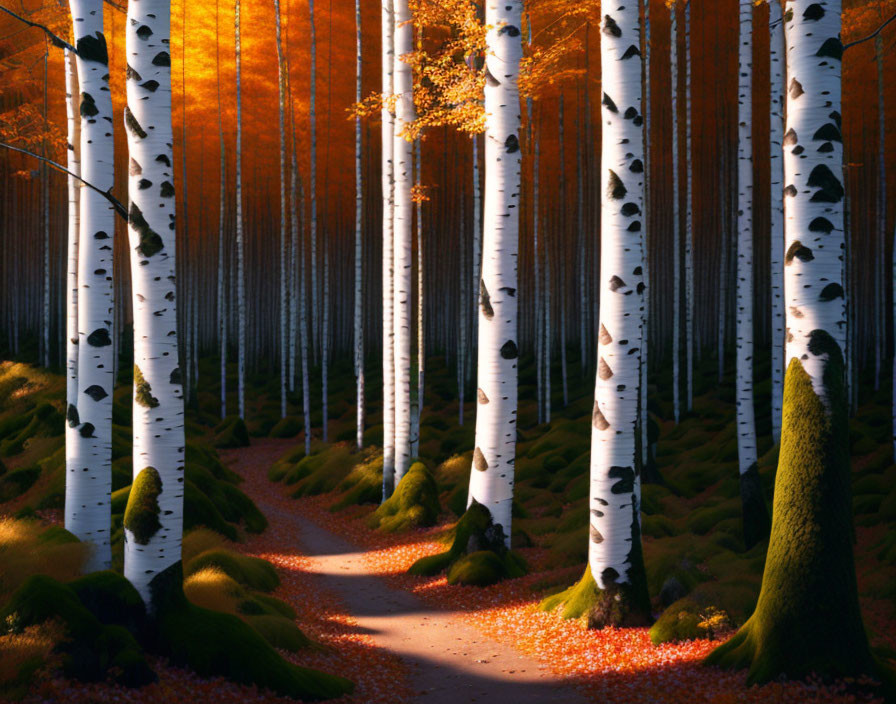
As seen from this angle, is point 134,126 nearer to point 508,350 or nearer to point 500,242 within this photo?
point 500,242

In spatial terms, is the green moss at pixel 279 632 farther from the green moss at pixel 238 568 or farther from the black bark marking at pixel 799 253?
the black bark marking at pixel 799 253

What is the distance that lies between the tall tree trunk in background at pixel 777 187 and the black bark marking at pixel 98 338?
739cm

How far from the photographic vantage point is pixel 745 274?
9.49 meters

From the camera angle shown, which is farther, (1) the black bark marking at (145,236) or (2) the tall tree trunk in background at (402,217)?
(2) the tall tree trunk in background at (402,217)

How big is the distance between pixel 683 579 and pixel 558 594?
119cm

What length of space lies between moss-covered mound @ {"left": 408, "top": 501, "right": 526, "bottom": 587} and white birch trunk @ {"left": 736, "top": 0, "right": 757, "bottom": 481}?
310 centimetres

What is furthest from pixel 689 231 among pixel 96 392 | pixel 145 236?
pixel 145 236

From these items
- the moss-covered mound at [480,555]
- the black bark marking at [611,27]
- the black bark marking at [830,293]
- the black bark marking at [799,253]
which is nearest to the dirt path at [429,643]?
the moss-covered mound at [480,555]

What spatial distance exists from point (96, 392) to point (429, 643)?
3.80 m

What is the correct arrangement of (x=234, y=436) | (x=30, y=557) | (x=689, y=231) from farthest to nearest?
(x=234, y=436) → (x=689, y=231) → (x=30, y=557)

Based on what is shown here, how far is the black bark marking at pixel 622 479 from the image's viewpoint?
20.6 feet

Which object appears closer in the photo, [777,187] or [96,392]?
[96,392]

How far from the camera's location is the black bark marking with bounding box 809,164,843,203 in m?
4.63

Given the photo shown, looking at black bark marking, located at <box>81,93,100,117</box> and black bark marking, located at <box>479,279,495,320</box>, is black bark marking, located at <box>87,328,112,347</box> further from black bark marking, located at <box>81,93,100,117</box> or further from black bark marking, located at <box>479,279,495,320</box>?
black bark marking, located at <box>479,279,495,320</box>
